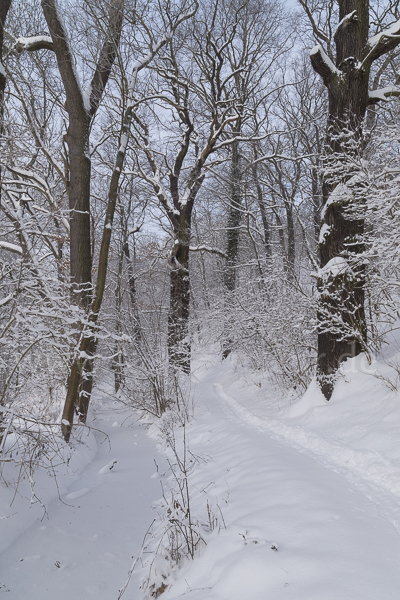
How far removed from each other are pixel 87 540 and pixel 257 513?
5.92ft

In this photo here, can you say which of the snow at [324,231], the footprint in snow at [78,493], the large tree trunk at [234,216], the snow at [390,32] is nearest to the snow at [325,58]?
the snow at [390,32]

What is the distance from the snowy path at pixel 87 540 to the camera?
2.96 metres

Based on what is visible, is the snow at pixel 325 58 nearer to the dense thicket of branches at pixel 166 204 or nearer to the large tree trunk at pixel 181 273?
the dense thicket of branches at pixel 166 204

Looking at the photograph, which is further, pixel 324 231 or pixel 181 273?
pixel 181 273

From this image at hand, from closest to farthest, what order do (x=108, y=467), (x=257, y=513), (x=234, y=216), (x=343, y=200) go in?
(x=257, y=513) → (x=343, y=200) → (x=108, y=467) → (x=234, y=216)

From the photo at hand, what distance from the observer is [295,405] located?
6.25 meters

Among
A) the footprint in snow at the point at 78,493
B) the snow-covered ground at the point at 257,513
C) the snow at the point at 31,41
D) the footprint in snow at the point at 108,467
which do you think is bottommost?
the footprint in snow at the point at 108,467

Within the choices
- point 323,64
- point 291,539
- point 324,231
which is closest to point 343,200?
point 324,231

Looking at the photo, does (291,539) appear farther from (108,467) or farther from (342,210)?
(342,210)

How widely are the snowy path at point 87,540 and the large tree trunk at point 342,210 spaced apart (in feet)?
10.6

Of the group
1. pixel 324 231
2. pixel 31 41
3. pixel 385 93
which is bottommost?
pixel 324 231

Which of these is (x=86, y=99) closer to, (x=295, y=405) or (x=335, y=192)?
(x=335, y=192)

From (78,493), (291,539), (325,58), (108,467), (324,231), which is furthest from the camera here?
(324,231)

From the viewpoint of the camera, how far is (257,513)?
2.99m
